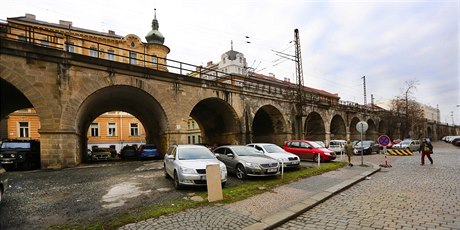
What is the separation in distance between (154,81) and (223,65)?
52.8 m

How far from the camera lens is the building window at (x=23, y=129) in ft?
116

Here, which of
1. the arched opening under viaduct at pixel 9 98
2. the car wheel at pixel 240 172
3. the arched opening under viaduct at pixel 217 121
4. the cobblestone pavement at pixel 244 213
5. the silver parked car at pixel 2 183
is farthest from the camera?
the arched opening under viaduct at pixel 217 121

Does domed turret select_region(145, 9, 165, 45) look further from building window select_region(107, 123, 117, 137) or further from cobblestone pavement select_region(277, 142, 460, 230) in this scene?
cobblestone pavement select_region(277, 142, 460, 230)

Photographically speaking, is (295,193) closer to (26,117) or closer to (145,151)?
(145,151)

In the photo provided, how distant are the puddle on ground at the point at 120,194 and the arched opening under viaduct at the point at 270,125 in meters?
19.4

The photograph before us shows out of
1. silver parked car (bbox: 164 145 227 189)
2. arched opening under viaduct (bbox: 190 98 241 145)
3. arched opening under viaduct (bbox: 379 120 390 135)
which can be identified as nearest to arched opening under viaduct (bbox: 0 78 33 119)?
silver parked car (bbox: 164 145 227 189)

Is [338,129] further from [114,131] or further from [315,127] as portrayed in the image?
[114,131]

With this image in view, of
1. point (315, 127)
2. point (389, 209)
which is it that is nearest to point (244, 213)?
point (389, 209)

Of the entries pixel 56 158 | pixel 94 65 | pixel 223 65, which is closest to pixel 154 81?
pixel 94 65

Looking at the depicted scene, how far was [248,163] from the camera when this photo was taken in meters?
10.3

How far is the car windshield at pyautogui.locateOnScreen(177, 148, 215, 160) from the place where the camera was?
30.7 feet

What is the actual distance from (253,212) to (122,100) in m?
18.3

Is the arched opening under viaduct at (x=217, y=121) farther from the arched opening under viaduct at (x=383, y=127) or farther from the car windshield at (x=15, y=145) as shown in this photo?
the arched opening under viaduct at (x=383, y=127)

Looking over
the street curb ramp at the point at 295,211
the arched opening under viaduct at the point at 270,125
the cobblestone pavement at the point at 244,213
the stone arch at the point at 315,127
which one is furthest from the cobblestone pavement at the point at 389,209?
the stone arch at the point at 315,127
